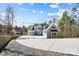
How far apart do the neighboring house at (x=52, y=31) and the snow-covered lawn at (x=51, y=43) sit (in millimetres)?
47

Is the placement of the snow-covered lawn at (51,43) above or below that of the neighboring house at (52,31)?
below

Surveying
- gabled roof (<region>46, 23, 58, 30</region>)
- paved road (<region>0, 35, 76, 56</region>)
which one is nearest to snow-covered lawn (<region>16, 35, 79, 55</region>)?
paved road (<region>0, 35, 76, 56</region>)

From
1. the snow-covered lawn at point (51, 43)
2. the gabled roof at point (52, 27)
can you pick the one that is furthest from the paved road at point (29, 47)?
the gabled roof at point (52, 27)

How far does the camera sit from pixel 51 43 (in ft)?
10.6

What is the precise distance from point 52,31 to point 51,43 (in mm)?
136

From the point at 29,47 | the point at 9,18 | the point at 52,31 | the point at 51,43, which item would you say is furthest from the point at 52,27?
the point at 9,18

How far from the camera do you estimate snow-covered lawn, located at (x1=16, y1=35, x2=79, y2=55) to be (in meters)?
3.19

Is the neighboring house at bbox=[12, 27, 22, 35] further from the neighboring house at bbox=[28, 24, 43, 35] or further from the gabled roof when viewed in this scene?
the gabled roof

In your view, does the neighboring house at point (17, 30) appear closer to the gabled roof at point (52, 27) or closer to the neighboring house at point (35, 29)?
the neighboring house at point (35, 29)

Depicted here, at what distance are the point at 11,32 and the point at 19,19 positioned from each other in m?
0.18

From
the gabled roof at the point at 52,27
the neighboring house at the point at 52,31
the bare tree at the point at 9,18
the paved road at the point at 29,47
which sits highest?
the bare tree at the point at 9,18

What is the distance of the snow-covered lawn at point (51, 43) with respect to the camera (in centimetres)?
319

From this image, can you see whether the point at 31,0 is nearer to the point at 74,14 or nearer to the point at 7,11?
the point at 7,11

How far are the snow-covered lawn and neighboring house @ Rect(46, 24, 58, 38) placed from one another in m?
0.05
